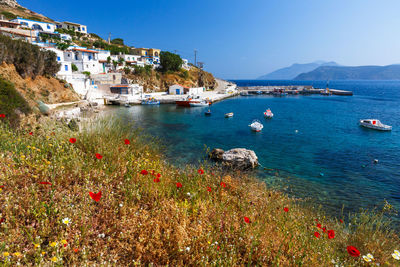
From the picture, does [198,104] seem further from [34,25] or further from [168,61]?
[34,25]

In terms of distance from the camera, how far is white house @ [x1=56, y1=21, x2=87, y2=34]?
259 feet

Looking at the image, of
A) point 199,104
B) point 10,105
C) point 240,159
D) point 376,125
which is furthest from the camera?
point 199,104

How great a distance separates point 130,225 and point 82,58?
5662cm

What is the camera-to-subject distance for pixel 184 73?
74125 millimetres

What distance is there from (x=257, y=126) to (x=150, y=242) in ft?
80.3

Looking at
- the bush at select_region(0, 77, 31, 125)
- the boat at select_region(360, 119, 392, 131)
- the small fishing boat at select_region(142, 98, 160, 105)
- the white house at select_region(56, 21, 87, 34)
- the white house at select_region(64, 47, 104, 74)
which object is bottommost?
the boat at select_region(360, 119, 392, 131)

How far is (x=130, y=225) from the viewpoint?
313cm

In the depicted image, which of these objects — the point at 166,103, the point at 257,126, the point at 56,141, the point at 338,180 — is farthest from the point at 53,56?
the point at 338,180

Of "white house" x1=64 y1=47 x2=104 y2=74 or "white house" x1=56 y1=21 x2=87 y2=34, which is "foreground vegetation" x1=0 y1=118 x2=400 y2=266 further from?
"white house" x1=56 y1=21 x2=87 y2=34

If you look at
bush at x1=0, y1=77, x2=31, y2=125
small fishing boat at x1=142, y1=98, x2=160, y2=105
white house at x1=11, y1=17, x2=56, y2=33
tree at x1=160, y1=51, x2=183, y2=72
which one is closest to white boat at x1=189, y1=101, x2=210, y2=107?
small fishing boat at x1=142, y1=98, x2=160, y2=105

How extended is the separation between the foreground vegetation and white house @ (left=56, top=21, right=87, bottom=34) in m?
98.9

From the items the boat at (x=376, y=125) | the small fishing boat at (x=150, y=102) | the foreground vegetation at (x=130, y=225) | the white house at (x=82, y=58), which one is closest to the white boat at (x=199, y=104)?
the small fishing boat at (x=150, y=102)

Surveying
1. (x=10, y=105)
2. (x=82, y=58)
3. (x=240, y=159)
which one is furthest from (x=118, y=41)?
(x=240, y=159)

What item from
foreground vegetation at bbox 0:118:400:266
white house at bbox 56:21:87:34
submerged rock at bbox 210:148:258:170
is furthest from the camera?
white house at bbox 56:21:87:34
